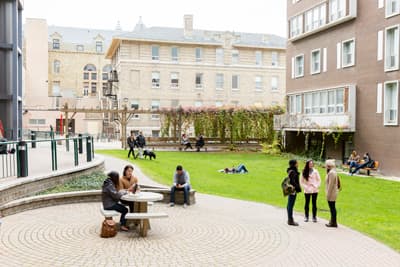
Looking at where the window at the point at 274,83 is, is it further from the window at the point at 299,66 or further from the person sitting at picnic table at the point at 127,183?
the person sitting at picnic table at the point at 127,183

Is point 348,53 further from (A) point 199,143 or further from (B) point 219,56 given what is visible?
(B) point 219,56

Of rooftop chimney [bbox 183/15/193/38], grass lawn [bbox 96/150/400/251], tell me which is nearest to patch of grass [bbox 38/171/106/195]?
grass lawn [bbox 96/150/400/251]

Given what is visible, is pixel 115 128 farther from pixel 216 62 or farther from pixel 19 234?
pixel 19 234

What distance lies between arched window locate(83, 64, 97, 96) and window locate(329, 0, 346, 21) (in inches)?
2134

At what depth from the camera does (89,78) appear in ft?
261

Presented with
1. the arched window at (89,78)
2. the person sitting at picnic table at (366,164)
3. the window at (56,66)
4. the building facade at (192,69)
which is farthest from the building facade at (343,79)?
the window at (56,66)

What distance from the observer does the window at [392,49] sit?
26.5 metres

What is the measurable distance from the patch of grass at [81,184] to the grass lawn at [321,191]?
323cm

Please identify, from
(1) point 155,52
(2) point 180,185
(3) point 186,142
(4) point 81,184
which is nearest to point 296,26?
(3) point 186,142

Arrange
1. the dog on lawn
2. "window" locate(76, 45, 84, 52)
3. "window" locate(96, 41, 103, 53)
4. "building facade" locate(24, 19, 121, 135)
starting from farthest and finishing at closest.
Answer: "window" locate(96, 41, 103, 53), "window" locate(76, 45, 84, 52), "building facade" locate(24, 19, 121, 135), the dog on lawn

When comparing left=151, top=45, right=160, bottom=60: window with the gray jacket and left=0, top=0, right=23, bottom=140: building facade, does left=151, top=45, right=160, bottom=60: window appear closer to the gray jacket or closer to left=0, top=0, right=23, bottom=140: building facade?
left=0, top=0, right=23, bottom=140: building facade

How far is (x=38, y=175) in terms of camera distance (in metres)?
14.1

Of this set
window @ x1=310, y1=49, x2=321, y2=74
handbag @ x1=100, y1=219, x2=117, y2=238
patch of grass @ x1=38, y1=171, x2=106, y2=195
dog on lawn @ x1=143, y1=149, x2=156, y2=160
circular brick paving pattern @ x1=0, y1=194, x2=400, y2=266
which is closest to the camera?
circular brick paving pattern @ x1=0, y1=194, x2=400, y2=266

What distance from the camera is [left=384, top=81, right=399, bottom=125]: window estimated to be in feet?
87.4
